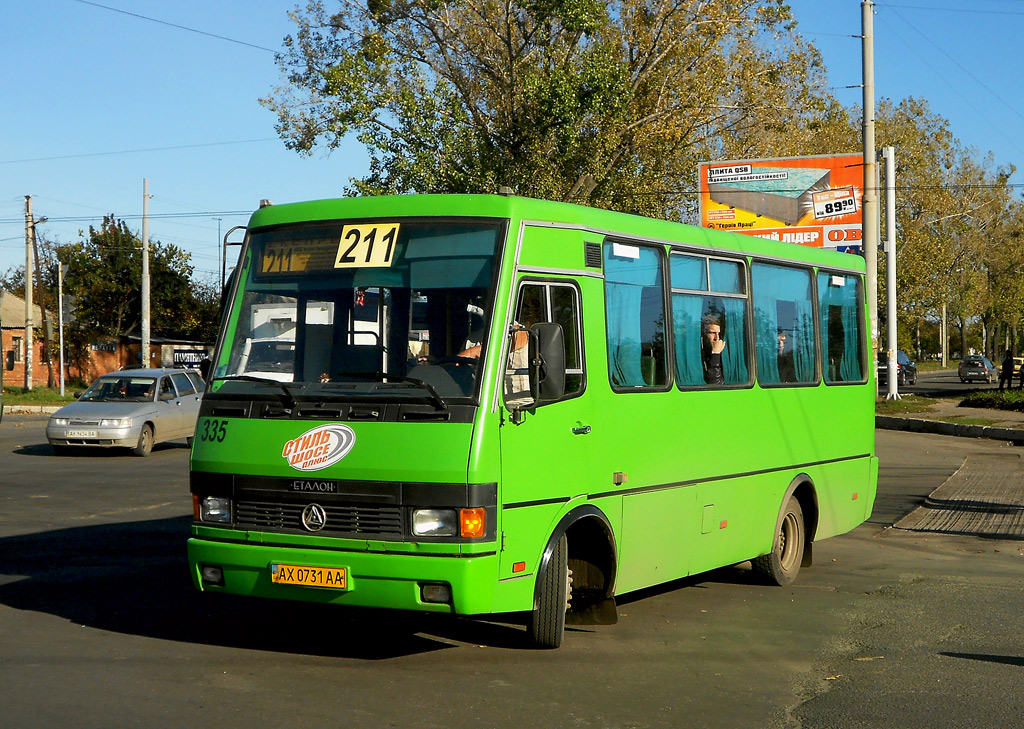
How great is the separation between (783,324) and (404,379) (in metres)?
4.57

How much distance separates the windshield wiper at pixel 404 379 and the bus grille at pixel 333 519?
609 millimetres

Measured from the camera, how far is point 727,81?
35.4 metres

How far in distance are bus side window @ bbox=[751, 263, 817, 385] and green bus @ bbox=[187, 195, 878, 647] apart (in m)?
1.37

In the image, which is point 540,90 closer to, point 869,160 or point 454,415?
point 869,160

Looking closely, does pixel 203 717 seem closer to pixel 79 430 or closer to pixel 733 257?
pixel 733 257

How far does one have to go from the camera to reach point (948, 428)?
28.9 meters

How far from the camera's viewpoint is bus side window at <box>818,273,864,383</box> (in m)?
10.9

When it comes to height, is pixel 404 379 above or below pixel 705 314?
below

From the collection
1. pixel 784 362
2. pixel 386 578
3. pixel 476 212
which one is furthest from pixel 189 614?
pixel 784 362

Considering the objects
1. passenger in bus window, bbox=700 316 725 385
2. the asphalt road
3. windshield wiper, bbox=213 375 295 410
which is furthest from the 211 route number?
passenger in bus window, bbox=700 316 725 385

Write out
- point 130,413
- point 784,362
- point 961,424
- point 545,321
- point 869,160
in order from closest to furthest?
point 545,321 → point 784,362 → point 130,413 → point 961,424 → point 869,160

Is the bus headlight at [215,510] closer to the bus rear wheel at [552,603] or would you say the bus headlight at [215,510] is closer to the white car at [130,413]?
the bus rear wheel at [552,603]

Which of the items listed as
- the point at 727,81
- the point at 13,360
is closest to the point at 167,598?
the point at 727,81

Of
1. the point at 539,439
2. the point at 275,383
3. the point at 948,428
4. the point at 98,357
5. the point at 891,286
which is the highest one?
the point at 891,286
